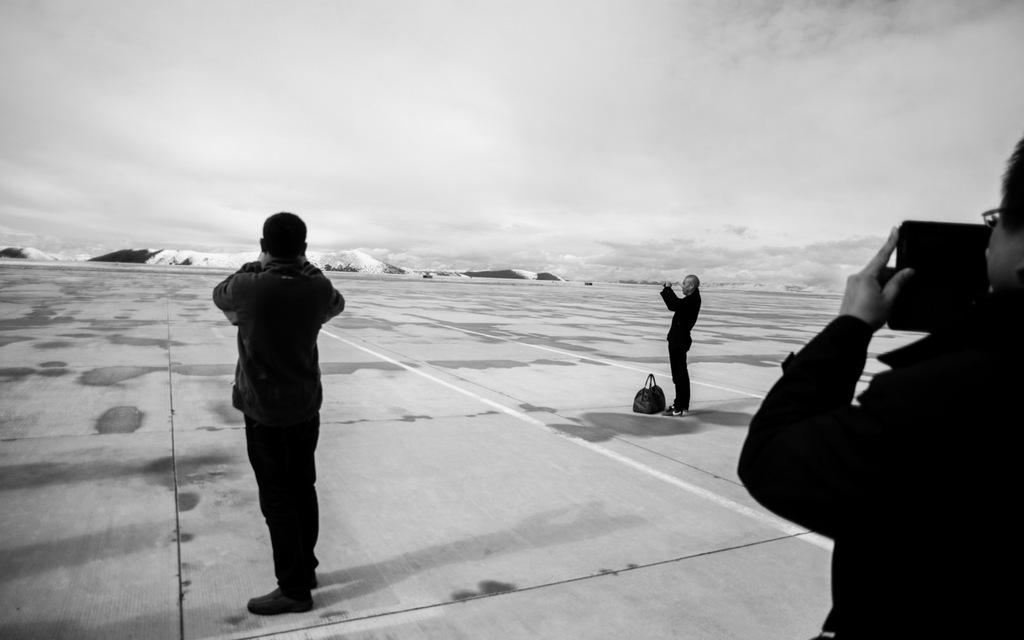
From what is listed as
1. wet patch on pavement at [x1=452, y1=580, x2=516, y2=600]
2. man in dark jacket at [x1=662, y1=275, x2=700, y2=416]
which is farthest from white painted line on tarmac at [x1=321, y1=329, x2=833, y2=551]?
man in dark jacket at [x1=662, y1=275, x2=700, y2=416]

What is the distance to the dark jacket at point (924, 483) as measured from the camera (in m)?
0.98

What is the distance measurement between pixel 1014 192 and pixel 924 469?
52cm

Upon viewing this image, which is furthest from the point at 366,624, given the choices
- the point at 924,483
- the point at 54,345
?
the point at 54,345

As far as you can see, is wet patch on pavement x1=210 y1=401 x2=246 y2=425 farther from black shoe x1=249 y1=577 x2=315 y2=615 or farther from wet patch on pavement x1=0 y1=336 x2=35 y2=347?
wet patch on pavement x1=0 y1=336 x2=35 y2=347

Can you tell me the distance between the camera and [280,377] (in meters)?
3.34

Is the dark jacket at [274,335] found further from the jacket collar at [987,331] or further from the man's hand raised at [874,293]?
the jacket collar at [987,331]

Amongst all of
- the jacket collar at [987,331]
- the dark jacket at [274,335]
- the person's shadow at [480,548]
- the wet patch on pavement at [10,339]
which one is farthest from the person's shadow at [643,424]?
the wet patch on pavement at [10,339]

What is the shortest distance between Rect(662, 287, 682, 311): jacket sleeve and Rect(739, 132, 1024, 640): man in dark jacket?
23.4ft

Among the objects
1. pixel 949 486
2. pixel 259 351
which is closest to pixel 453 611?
pixel 259 351

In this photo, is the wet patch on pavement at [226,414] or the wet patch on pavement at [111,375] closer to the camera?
the wet patch on pavement at [226,414]

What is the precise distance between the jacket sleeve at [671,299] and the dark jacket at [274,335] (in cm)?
569

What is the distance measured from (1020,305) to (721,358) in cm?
1409

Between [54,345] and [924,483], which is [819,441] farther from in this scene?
[54,345]

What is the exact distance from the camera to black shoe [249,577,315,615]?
332 cm
